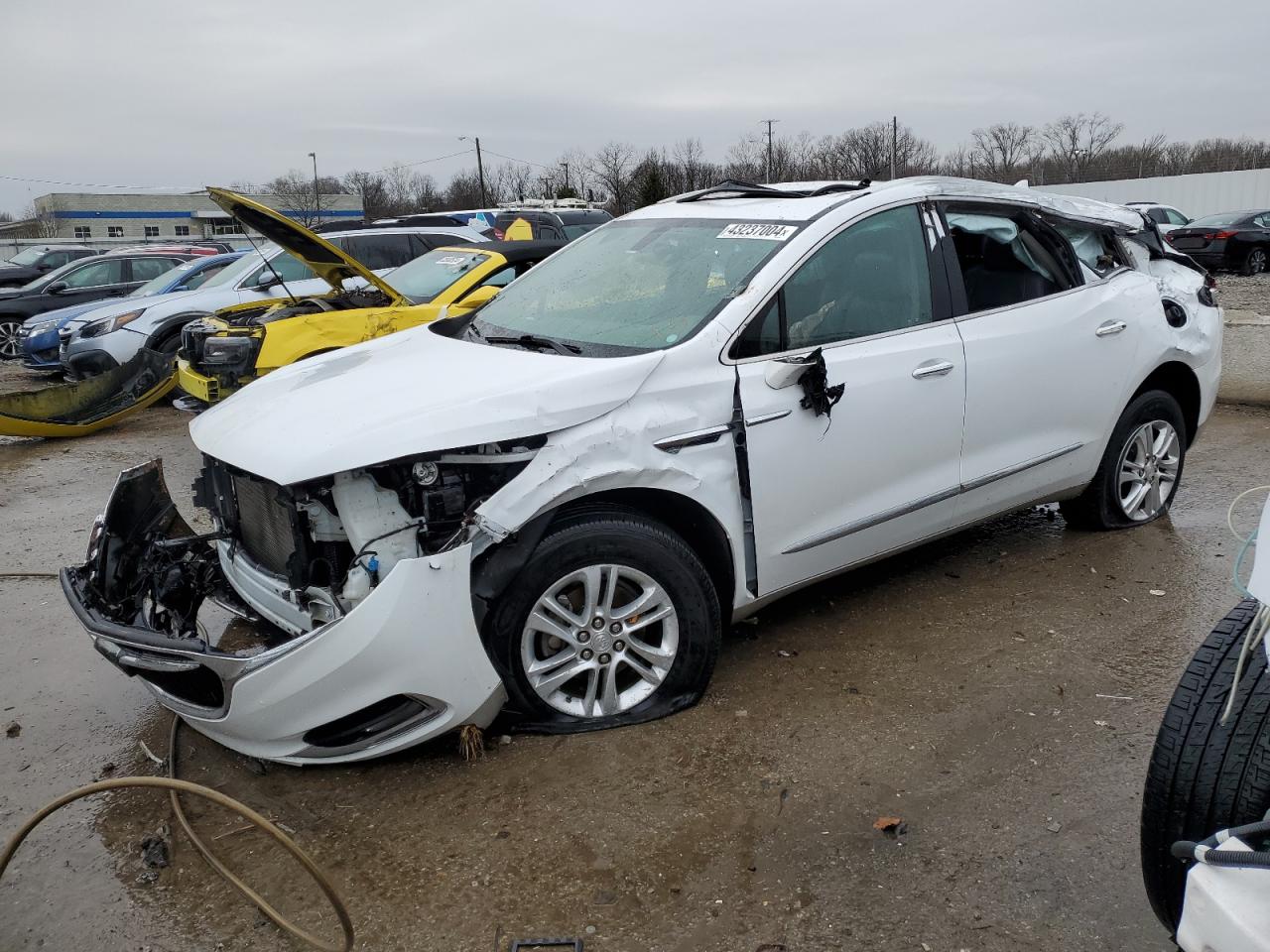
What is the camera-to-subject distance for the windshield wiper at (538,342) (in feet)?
11.9

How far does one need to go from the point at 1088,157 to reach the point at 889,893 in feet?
233

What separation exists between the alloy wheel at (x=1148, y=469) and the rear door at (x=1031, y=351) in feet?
1.14

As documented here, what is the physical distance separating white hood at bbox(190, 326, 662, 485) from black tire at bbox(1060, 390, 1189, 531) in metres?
2.67

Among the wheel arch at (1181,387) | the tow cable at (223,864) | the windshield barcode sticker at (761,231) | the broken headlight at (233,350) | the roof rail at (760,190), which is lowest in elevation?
the tow cable at (223,864)

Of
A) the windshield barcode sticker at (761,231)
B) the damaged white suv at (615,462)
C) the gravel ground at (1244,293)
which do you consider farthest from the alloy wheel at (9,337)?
the gravel ground at (1244,293)

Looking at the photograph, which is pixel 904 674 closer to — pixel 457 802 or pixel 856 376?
pixel 856 376

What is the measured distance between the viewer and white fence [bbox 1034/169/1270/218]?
1519 inches

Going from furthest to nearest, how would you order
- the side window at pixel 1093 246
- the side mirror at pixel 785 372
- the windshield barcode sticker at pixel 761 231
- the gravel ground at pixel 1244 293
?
the gravel ground at pixel 1244 293 < the side window at pixel 1093 246 < the windshield barcode sticker at pixel 761 231 < the side mirror at pixel 785 372

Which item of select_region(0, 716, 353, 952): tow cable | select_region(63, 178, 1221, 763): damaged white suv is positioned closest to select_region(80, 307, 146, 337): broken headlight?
select_region(63, 178, 1221, 763): damaged white suv

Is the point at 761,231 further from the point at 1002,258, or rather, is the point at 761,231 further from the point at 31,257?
the point at 31,257

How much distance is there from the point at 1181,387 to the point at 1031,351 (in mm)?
1377

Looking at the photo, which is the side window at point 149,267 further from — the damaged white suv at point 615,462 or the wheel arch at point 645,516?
the wheel arch at point 645,516

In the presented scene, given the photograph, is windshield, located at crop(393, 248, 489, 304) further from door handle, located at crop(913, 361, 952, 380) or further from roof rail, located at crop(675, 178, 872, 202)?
door handle, located at crop(913, 361, 952, 380)

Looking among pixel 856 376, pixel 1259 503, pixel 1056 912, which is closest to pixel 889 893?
pixel 1056 912
